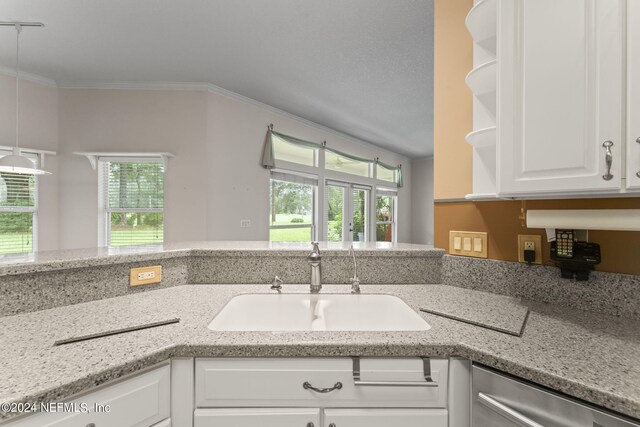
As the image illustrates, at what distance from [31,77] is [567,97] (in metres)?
4.68

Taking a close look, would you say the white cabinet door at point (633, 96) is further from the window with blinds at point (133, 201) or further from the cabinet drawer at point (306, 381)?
the window with blinds at point (133, 201)

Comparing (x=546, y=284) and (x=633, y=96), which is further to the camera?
(x=546, y=284)

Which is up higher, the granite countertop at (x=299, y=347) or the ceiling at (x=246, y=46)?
the ceiling at (x=246, y=46)

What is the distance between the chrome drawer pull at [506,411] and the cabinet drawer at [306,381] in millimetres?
102

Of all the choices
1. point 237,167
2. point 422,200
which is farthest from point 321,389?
point 422,200

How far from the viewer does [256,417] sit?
821 millimetres

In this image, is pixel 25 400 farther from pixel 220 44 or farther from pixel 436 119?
pixel 220 44

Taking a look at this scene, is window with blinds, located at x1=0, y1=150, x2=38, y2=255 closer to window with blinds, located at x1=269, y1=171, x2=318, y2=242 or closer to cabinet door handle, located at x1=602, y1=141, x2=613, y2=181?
window with blinds, located at x1=269, y1=171, x2=318, y2=242

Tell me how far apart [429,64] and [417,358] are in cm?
303

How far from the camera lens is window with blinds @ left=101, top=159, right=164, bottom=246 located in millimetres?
3580

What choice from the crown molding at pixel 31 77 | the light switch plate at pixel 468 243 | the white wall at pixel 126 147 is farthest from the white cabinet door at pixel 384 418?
the crown molding at pixel 31 77

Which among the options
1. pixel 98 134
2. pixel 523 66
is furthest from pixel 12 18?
pixel 523 66

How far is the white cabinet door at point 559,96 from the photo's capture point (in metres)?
0.80

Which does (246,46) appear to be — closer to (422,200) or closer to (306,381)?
(306,381)
